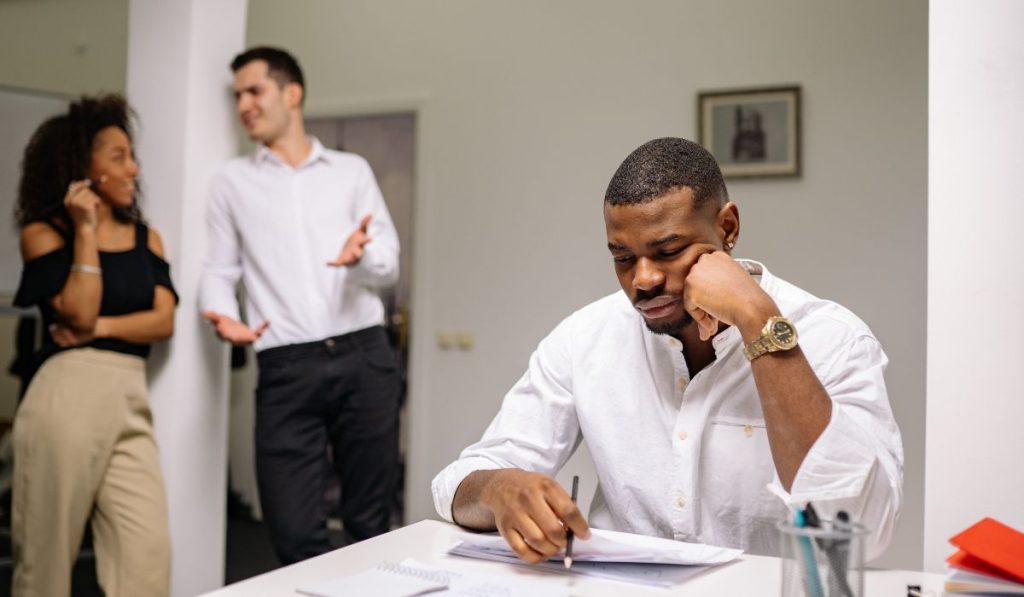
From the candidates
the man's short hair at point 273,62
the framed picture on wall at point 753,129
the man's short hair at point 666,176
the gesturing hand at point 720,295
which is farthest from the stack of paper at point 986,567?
the framed picture on wall at point 753,129

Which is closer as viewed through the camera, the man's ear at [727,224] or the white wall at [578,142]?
the man's ear at [727,224]

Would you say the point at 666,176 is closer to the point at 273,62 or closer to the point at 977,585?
the point at 977,585

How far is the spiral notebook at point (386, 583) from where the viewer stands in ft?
3.97

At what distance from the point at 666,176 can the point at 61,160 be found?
6.78 ft

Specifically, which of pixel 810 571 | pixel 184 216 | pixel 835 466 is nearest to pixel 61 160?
pixel 184 216

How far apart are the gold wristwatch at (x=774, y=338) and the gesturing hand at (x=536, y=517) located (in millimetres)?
374

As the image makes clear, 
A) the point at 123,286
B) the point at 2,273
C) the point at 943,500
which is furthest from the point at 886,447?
the point at 2,273

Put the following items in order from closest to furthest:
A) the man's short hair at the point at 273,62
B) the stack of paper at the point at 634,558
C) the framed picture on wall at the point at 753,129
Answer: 1. the stack of paper at the point at 634,558
2. the man's short hair at the point at 273,62
3. the framed picture on wall at the point at 753,129

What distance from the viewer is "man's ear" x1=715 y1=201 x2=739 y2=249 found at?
5.51 feet

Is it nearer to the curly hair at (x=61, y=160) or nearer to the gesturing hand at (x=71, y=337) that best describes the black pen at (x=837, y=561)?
the gesturing hand at (x=71, y=337)

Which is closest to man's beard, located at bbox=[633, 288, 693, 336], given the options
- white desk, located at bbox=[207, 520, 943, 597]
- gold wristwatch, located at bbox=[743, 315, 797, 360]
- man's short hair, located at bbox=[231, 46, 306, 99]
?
gold wristwatch, located at bbox=[743, 315, 797, 360]

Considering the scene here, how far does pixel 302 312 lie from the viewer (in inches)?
122

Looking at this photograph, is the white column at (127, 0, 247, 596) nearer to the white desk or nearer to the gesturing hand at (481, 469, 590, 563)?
the white desk

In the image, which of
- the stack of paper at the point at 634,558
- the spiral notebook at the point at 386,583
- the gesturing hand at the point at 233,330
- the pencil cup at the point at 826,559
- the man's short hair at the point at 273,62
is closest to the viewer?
the pencil cup at the point at 826,559
